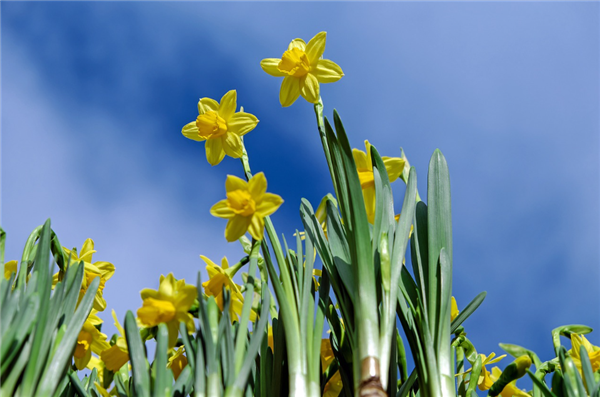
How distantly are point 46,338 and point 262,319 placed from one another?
48 cm

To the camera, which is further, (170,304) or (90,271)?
(90,271)

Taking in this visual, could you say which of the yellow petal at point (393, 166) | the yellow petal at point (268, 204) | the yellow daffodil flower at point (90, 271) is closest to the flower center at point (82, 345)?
the yellow daffodil flower at point (90, 271)

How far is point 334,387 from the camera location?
59.2 inches

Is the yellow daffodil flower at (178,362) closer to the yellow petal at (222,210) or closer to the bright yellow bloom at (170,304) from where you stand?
the bright yellow bloom at (170,304)

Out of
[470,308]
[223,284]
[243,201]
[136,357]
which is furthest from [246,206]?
[470,308]

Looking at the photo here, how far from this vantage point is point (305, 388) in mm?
1172

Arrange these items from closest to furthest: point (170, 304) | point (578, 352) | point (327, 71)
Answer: point (170, 304) < point (578, 352) < point (327, 71)

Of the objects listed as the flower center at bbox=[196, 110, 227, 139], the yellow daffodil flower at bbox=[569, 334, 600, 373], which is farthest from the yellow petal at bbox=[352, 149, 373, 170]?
the yellow daffodil flower at bbox=[569, 334, 600, 373]

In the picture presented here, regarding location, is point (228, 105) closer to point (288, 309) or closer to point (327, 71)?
point (327, 71)

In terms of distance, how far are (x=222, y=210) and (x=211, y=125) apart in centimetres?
40

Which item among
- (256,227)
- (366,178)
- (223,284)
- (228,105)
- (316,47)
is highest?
(316,47)

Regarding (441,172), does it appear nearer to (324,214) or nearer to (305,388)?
(324,214)

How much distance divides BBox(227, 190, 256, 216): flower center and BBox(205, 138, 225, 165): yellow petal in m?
0.36

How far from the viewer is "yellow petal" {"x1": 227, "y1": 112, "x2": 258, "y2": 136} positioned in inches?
61.8
